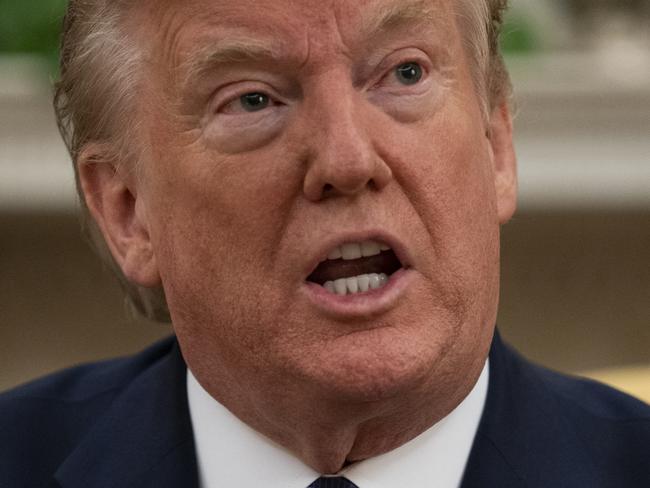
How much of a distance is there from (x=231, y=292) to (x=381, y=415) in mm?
304

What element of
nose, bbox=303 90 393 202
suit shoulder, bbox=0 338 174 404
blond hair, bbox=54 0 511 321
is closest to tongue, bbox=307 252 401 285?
nose, bbox=303 90 393 202

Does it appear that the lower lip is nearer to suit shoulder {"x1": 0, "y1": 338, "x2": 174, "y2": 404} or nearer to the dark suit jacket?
the dark suit jacket

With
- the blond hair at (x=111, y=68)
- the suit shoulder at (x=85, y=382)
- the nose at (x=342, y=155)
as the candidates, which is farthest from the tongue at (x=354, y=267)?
the suit shoulder at (x=85, y=382)

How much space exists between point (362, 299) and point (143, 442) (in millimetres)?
650

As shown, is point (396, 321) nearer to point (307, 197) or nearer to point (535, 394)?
point (307, 197)

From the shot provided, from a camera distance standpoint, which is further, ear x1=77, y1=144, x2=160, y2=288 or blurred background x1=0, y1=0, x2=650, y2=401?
blurred background x1=0, y1=0, x2=650, y2=401

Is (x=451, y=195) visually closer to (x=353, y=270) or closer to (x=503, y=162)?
(x=353, y=270)

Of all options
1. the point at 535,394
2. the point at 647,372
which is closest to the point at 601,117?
the point at 647,372

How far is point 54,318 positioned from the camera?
20.1 ft

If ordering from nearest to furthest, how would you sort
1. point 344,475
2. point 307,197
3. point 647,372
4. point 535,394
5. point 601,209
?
1. point 307,197
2. point 344,475
3. point 535,394
4. point 647,372
5. point 601,209

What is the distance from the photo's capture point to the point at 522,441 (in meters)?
2.56

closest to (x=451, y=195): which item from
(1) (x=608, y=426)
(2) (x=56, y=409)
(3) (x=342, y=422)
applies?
(3) (x=342, y=422)

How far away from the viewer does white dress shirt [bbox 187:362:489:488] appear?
2.50m

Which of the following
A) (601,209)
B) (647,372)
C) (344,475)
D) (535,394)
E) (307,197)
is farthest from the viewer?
(601,209)
